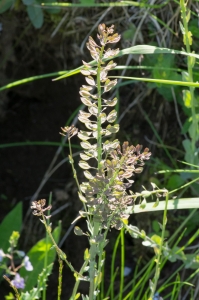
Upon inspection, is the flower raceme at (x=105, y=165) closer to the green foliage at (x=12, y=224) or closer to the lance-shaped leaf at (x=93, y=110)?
the lance-shaped leaf at (x=93, y=110)

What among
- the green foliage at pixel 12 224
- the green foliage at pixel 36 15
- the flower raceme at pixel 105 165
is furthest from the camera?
the green foliage at pixel 12 224

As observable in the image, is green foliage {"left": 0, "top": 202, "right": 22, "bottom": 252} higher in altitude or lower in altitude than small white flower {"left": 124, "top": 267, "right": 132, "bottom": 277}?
higher

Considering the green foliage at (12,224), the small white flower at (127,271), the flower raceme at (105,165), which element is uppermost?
the flower raceme at (105,165)

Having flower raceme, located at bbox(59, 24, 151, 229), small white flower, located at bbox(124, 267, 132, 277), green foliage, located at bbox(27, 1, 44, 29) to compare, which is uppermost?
green foliage, located at bbox(27, 1, 44, 29)

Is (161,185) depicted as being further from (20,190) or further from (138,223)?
(20,190)

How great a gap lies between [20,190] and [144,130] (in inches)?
24.5

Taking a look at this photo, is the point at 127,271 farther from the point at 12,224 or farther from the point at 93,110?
the point at 93,110

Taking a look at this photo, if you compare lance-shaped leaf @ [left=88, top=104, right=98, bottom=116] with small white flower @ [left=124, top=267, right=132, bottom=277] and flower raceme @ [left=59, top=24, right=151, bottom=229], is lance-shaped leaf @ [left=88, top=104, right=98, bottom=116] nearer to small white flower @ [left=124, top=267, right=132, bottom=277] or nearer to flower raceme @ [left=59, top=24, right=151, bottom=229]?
flower raceme @ [left=59, top=24, right=151, bottom=229]

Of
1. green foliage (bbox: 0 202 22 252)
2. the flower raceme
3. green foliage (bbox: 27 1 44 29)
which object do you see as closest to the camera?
the flower raceme

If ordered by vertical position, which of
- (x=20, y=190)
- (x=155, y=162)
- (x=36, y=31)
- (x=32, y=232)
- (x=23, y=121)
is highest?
(x=36, y=31)

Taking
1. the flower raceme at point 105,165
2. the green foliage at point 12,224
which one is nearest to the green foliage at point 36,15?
the green foliage at point 12,224

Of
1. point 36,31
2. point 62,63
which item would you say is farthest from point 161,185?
point 36,31

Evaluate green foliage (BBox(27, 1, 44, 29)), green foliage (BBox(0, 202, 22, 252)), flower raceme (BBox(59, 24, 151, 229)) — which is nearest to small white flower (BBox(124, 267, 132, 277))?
Result: green foliage (BBox(0, 202, 22, 252))

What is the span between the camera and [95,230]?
34.5 inches
